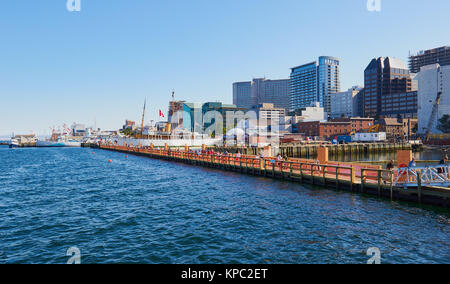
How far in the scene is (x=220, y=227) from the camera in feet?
48.5

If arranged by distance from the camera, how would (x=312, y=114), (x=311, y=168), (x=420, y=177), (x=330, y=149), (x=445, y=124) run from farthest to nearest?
(x=312, y=114) < (x=445, y=124) < (x=330, y=149) < (x=311, y=168) < (x=420, y=177)

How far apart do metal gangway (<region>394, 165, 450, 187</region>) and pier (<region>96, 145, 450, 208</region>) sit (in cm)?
7

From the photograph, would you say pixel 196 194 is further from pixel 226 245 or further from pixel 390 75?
pixel 390 75

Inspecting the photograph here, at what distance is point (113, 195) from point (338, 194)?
18.9m

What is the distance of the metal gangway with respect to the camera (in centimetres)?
A: 1842

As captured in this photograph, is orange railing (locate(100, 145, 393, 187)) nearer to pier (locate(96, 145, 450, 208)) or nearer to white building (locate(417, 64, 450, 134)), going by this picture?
pier (locate(96, 145, 450, 208))

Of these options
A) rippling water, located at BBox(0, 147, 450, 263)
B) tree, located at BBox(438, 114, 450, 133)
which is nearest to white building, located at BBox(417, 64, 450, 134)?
tree, located at BBox(438, 114, 450, 133)

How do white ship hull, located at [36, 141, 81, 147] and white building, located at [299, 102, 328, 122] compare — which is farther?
white building, located at [299, 102, 328, 122]

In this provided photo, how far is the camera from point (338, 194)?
71.7ft

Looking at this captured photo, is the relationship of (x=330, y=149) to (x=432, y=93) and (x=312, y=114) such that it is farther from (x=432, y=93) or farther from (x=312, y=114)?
(x=312, y=114)

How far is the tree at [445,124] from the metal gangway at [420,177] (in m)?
118

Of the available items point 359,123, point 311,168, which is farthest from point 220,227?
point 359,123

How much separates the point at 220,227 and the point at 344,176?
1450 cm

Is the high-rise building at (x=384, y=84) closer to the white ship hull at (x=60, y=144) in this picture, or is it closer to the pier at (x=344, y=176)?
the pier at (x=344, y=176)
